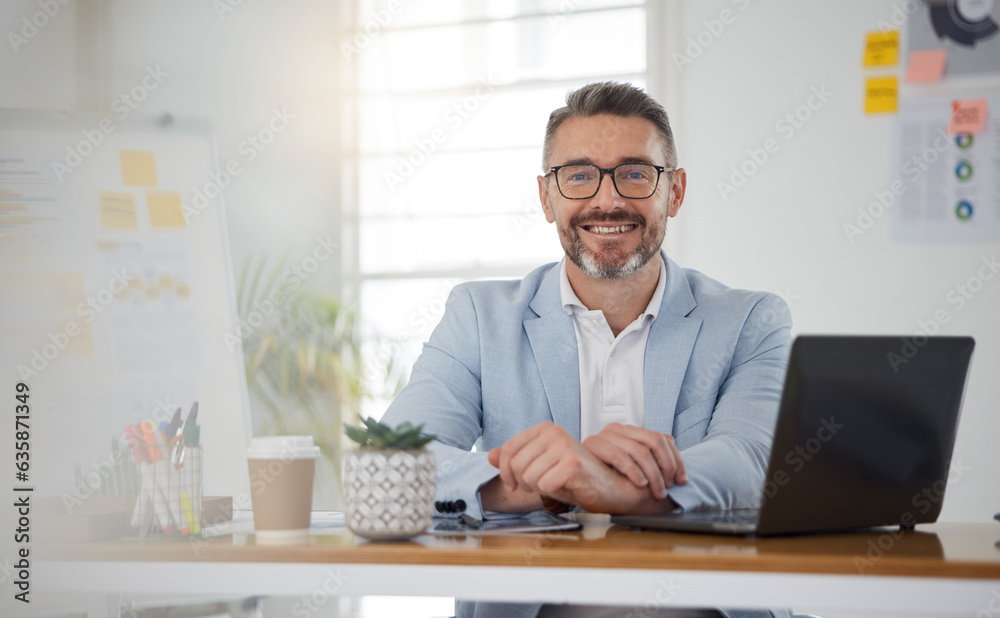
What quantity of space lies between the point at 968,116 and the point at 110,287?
9.39 feet

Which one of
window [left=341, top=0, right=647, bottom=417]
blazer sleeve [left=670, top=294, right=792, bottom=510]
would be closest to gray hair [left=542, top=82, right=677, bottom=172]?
blazer sleeve [left=670, top=294, right=792, bottom=510]

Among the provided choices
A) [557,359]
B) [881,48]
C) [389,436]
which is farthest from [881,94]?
[389,436]

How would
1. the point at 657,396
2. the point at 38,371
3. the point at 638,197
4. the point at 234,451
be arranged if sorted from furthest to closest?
the point at 234,451, the point at 38,371, the point at 638,197, the point at 657,396

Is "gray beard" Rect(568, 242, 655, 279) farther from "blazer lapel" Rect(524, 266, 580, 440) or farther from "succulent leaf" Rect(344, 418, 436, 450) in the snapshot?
"succulent leaf" Rect(344, 418, 436, 450)

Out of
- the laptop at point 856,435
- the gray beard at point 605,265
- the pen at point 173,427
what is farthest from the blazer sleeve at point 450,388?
the laptop at point 856,435

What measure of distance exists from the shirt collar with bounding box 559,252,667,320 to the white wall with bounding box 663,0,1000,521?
151cm

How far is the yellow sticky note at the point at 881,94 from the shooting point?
3172 mm

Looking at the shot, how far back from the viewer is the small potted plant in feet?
3.24

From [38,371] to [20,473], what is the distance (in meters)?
0.89

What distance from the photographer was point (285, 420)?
147 inches

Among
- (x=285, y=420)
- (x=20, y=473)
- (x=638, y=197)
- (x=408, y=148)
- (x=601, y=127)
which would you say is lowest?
(x=285, y=420)

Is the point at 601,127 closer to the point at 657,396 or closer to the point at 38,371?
the point at 657,396

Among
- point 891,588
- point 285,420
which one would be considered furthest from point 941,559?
point 285,420

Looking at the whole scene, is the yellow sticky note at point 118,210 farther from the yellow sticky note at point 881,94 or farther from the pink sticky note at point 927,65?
the pink sticky note at point 927,65
